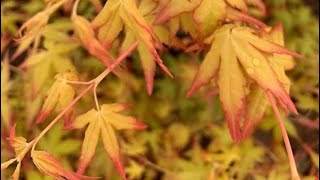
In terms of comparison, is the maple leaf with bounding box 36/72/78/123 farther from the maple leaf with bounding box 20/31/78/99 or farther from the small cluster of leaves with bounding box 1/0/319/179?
the maple leaf with bounding box 20/31/78/99

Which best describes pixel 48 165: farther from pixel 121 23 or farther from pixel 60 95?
pixel 121 23

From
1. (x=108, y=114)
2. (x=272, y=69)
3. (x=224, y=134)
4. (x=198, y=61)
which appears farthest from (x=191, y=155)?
(x=272, y=69)

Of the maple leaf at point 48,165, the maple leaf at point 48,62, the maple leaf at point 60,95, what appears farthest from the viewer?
the maple leaf at point 48,62

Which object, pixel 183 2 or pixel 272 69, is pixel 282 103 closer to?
pixel 272 69

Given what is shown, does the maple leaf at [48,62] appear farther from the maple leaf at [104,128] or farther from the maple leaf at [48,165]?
the maple leaf at [48,165]

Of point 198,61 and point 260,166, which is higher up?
point 198,61

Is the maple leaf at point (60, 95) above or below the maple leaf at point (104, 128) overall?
above

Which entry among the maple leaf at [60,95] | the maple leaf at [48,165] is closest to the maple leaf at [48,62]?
the maple leaf at [60,95]
